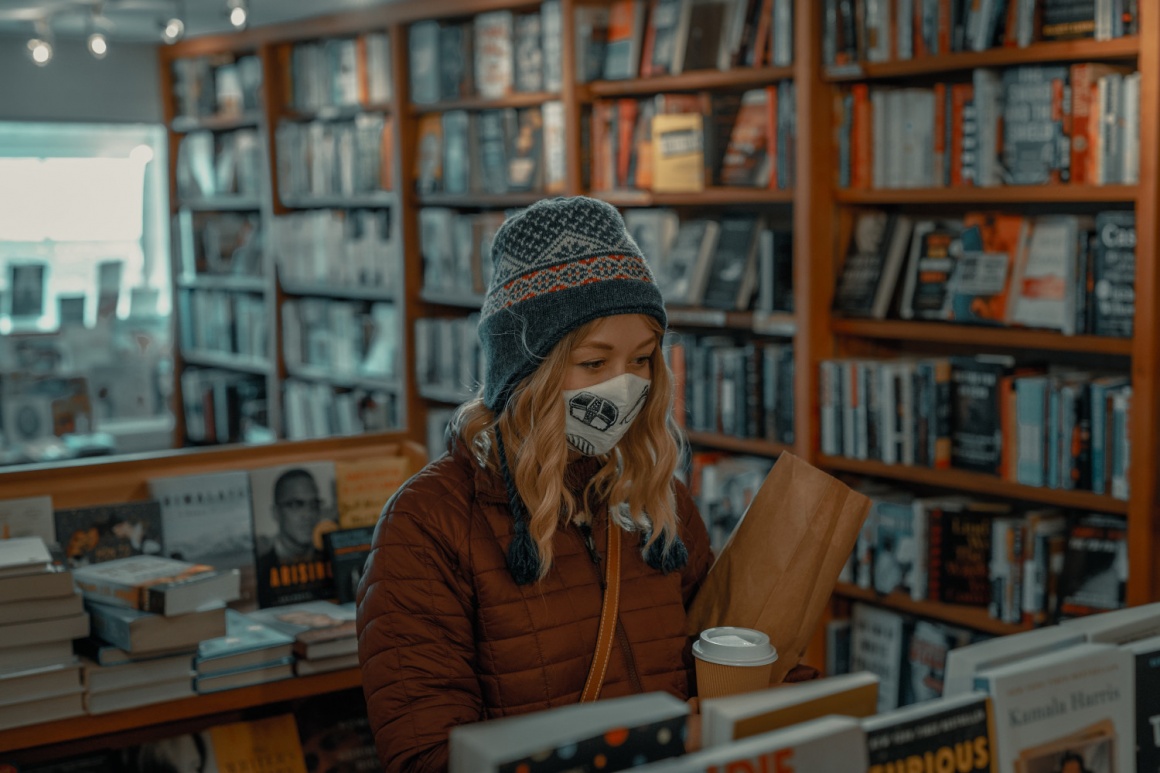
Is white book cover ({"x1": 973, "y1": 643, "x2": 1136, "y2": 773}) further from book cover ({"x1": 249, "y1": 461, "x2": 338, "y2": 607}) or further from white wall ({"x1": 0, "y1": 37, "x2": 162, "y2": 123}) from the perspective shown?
white wall ({"x1": 0, "y1": 37, "x2": 162, "y2": 123})

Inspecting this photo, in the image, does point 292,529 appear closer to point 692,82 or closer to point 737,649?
point 737,649

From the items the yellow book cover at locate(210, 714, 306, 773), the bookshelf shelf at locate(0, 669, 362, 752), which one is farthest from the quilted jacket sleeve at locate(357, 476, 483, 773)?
the yellow book cover at locate(210, 714, 306, 773)

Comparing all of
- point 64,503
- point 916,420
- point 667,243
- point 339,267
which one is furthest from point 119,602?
point 339,267

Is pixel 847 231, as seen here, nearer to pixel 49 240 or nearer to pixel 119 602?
pixel 119 602

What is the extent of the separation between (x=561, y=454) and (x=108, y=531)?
108cm

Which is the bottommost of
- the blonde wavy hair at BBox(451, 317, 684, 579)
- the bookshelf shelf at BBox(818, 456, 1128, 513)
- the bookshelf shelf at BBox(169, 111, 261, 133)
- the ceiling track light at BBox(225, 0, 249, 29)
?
the bookshelf shelf at BBox(818, 456, 1128, 513)

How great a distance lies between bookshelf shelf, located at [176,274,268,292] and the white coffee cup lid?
4.76 m

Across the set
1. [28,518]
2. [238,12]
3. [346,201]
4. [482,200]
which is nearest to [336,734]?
[28,518]

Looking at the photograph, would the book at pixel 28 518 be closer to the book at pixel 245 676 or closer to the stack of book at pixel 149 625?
the stack of book at pixel 149 625

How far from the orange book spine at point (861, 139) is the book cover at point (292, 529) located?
64.2 inches

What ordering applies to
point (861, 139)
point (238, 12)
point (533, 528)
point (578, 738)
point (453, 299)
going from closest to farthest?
point (578, 738) < point (533, 528) < point (861, 139) < point (238, 12) < point (453, 299)

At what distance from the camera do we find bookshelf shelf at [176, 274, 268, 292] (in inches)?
231

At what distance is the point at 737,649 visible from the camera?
1313 millimetres

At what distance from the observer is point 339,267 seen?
209 inches
